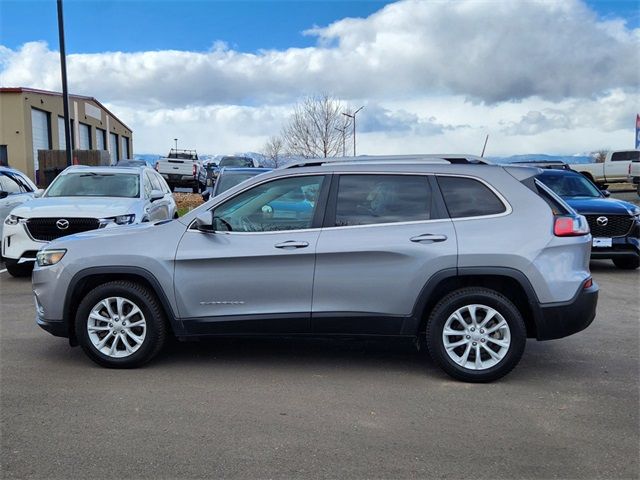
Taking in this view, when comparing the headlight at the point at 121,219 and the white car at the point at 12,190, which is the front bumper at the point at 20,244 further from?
the white car at the point at 12,190

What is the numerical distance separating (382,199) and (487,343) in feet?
4.66

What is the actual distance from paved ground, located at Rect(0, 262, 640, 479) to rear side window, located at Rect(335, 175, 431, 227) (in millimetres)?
1314

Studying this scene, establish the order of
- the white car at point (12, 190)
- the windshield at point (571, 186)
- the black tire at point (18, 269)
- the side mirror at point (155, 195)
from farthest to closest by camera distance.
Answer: the windshield at point (571, 186), the white car at point (12, 190), the side mirror at point (155, 195), the black tire at point (18, 269)

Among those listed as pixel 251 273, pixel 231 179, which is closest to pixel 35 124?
pixel 231 179

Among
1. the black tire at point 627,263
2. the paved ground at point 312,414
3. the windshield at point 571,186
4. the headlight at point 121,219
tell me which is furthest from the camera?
the windshield at point 571,186

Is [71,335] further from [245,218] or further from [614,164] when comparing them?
[614,164]

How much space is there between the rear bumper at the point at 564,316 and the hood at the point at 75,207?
6.42 meters

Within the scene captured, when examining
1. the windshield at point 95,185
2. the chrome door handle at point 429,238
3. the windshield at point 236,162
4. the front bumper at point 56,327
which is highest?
the windshield at point 236,162

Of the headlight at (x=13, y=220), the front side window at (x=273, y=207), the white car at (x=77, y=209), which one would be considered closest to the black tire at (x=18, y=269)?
the white car at (x=77, y=209)

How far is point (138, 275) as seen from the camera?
208 inches

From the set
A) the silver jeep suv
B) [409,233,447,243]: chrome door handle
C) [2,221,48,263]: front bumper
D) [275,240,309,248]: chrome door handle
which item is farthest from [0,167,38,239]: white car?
[409,233,447,243]: chrome door handle

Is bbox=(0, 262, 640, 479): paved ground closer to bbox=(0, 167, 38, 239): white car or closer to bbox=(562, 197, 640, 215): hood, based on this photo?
bbox=(562, 197, 640, 215): hood

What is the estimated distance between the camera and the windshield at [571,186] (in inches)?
466

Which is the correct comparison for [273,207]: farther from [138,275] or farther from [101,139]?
[101,139]
